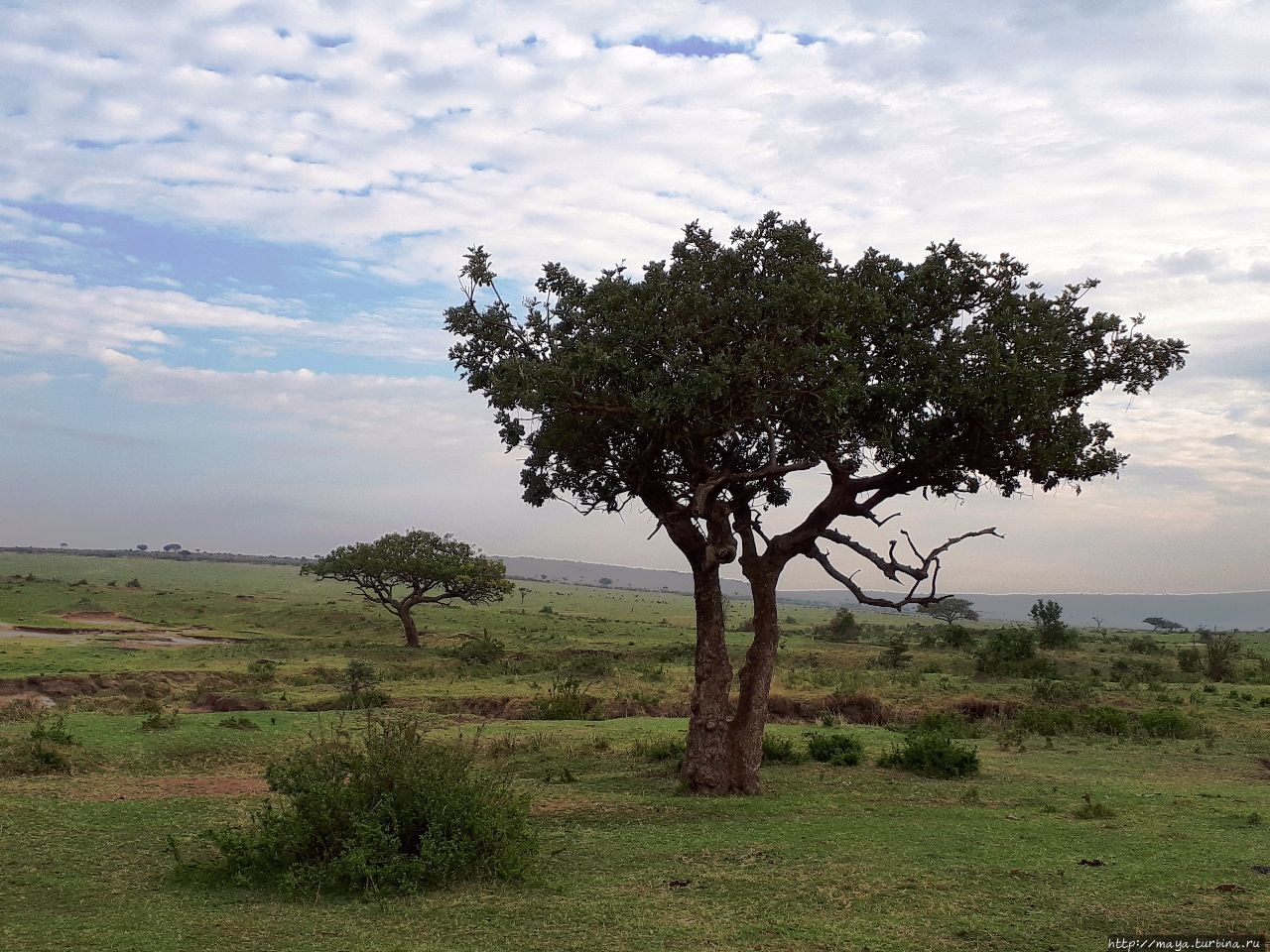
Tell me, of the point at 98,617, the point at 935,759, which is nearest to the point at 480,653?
the point at 935,759

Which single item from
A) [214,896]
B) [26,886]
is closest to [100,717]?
[26,886]

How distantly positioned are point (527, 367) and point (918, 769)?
1114 cm

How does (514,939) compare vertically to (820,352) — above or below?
below

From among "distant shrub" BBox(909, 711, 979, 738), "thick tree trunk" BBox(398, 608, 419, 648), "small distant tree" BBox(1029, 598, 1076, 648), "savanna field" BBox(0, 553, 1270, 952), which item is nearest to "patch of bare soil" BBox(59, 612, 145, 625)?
"thick tree trunk" BBox(398, 608, 419, 648)

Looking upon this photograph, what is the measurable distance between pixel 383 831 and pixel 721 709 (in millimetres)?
7175

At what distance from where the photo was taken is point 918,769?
19.1 m

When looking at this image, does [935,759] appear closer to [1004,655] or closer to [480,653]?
[1004,655]

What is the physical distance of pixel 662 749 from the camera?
2025 centimetres

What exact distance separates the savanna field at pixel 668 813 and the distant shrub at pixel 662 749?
0.06m

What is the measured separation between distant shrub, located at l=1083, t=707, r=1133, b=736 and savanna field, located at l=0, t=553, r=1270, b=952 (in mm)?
76

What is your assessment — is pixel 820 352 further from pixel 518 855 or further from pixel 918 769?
pixel 918 769

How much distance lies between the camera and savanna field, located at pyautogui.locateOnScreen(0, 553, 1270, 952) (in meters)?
8.56

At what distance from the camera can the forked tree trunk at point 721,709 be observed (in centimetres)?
1617

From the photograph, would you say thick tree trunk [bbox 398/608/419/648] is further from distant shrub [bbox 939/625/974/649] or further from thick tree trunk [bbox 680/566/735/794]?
thick tree trunk [bbox 680/566/735/794]
